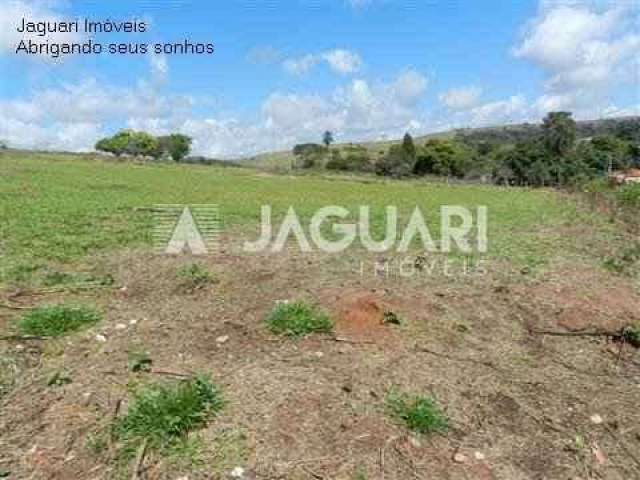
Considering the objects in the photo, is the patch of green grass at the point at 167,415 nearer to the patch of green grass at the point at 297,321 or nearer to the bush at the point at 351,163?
the patch of green grass at the point at 297,321

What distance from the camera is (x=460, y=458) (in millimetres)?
2793

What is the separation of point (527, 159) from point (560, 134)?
26.2 feet

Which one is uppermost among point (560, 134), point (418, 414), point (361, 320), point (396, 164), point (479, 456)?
point (560, 134)

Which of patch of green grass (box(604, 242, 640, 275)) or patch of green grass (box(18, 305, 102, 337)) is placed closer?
patch of green grass (box(18, 305, 102, 337))

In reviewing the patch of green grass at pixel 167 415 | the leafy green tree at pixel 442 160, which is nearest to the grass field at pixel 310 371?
the patch of green grass at pixel 167 415

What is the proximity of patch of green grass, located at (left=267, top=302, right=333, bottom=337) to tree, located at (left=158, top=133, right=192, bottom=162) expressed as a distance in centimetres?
8717

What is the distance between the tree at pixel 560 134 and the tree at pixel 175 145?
56.3 metres

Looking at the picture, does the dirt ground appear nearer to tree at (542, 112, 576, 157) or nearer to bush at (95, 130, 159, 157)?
tree at (542, 112, 576, 157)

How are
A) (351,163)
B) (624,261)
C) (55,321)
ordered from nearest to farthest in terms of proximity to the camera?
(55,321) → (624,261) → (351,163)

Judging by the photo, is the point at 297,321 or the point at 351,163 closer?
the point at 297,321

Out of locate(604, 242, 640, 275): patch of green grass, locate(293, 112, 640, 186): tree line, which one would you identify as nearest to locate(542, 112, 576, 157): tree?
locate(293, 112, 640, 186): tree line

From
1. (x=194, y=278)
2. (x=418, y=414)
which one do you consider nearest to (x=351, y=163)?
(x=194, y=278)

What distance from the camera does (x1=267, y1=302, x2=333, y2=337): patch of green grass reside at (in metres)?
4.17

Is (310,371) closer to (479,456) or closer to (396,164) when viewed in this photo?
(479,456)
